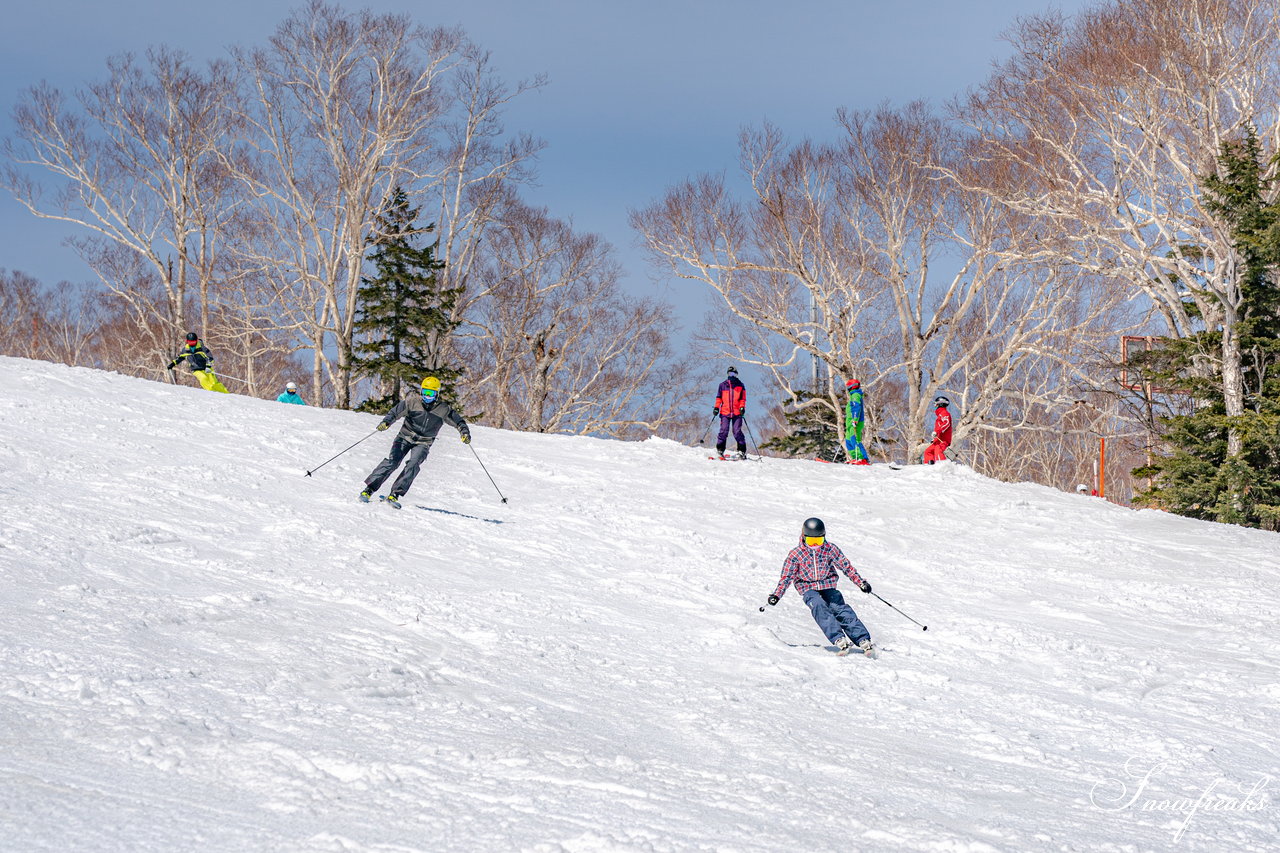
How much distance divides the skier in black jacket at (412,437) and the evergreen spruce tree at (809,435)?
60.9 ft

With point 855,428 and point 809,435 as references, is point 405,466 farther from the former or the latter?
point 809,435

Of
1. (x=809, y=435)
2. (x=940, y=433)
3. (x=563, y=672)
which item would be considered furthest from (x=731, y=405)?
(x=809, y=435)

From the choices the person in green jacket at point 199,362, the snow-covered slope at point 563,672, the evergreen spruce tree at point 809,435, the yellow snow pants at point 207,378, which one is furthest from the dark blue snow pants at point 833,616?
the evergreen spruce tree at point 809,435

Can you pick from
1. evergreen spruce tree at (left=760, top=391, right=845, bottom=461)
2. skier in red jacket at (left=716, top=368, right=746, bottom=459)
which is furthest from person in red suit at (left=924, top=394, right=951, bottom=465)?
evergreen spruce tree at (left=760, top=391, right=845, bottom=461)

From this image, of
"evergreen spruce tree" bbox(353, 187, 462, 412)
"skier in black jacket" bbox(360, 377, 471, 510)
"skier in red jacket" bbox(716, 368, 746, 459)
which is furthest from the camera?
"evergreen spruce tree" bbox(353, 187, 462, 412)

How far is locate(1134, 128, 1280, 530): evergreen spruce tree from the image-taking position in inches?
643

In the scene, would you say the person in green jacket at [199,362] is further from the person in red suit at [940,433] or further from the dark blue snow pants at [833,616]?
the dark blue snow pants at [833,616]

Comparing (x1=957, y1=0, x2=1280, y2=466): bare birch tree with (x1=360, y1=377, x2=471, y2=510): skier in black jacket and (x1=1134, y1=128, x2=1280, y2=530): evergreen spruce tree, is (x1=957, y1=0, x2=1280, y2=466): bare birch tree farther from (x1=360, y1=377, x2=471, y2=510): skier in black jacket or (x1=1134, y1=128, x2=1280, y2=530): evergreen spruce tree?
(x1=360, y1=377, x2=471, y2=510): skier in black jacket

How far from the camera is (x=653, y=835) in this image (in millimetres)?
3945

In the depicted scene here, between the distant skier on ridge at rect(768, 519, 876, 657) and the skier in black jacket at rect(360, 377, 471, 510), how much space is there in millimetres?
4688

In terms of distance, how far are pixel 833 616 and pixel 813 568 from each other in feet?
1.41

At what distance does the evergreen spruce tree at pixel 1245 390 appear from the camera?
16.3 meters

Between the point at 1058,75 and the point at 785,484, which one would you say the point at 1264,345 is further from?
the point at 785,484

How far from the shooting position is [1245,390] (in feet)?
57.5
